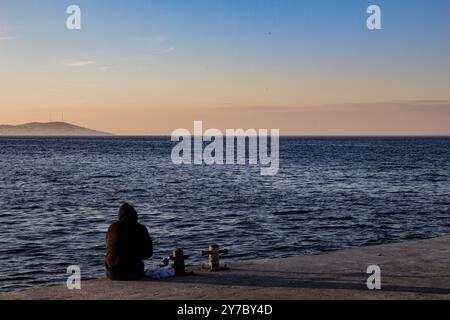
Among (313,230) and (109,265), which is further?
(313,230)

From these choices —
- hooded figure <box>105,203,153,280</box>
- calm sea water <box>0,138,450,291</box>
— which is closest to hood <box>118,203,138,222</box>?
hooded figure <box>105,203,153,280</box>

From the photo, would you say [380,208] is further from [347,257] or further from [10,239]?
[347,257]

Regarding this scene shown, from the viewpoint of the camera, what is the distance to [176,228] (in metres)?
30.0

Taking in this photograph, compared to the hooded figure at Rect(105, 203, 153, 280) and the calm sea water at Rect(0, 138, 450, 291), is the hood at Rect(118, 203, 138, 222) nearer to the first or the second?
the hooded figure at Rect(105, 203, 153, 280)

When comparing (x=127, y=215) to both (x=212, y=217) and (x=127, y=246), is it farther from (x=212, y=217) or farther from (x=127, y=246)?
(x=212, y=217)

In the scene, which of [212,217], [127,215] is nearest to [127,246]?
[127,215]

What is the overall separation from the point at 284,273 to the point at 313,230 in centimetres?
1826

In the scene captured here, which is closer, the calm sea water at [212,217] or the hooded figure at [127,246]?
the hooded figure at [127,246]

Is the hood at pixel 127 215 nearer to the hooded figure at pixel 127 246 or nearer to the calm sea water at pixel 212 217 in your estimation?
the hooded figure at pixel 127 246

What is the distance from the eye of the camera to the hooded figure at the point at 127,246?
10727 millimetres

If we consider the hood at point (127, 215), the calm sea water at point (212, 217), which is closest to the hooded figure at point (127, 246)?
the hood at point (127, 215)

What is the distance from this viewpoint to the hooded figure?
1073cm

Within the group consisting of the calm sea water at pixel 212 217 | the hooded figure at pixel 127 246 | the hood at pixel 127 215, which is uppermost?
the hood at pixel 127 215
